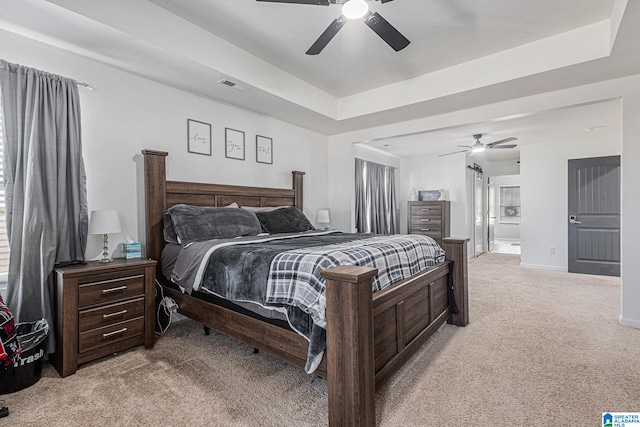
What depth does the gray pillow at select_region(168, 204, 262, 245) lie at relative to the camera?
283cm

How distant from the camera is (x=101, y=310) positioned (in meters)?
2.32

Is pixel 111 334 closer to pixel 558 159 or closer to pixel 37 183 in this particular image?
pixel 37 183

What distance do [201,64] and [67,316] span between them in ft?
7.33

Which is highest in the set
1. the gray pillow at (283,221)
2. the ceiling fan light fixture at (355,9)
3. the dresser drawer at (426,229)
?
the ceiling fan light fixture at (355,9)

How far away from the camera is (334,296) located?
1498 mm

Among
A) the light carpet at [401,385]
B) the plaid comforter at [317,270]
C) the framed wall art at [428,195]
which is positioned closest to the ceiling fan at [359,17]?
the plaid comforter at [317,270]

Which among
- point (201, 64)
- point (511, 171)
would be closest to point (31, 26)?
point (201, 64)

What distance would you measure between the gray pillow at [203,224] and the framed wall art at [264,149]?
116cm

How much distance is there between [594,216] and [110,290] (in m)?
6.85

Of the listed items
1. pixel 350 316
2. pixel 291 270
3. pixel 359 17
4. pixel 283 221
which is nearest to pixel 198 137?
pixel 283 221

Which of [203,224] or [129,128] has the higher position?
[129,128]

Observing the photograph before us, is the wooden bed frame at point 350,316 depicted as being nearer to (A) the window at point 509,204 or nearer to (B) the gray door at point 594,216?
(B) the gray door at point 594,216

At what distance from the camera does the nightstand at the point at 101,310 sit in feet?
7.13

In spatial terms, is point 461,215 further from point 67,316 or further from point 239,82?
point 67,316
